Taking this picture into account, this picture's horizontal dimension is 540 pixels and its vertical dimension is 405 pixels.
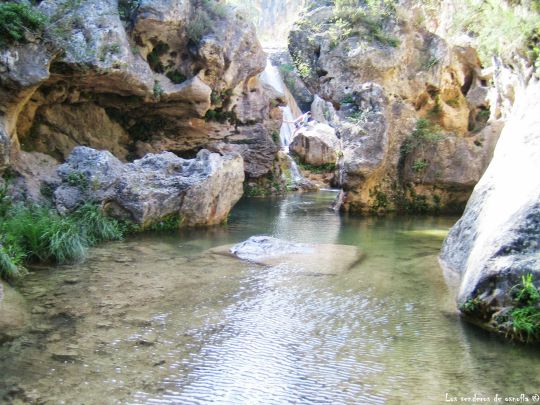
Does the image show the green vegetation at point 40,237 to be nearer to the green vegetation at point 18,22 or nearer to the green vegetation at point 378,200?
the green vegetation at point 18,22

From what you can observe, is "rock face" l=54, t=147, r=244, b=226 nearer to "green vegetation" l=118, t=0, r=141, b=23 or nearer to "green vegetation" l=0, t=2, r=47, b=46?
"green vegetation" l=0, t=2, r=47, b=46

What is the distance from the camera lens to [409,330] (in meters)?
6.00

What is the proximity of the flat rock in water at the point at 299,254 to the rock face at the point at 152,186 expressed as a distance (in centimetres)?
238

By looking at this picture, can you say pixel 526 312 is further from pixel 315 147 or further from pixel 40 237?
pixel 315 147

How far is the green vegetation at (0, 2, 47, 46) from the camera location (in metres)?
9.16

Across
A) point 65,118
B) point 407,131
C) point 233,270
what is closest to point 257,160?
point 407,131

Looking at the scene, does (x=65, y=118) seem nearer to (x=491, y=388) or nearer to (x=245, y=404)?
(x=245, y=404)

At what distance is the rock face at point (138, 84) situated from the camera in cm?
1067

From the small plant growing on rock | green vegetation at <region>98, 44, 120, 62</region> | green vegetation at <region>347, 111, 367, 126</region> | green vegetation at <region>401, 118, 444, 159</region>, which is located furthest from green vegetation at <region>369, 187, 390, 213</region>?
green vegetation at <region>98, 44, 120, 62</region>

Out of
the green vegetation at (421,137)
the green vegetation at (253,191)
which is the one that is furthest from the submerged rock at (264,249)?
the green vegetation at (253,191)

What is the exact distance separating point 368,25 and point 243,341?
1455 centimetres

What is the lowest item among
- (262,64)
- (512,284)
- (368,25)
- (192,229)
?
(192,229)

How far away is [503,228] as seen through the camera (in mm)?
6098

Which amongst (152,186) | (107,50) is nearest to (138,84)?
(107,50)
